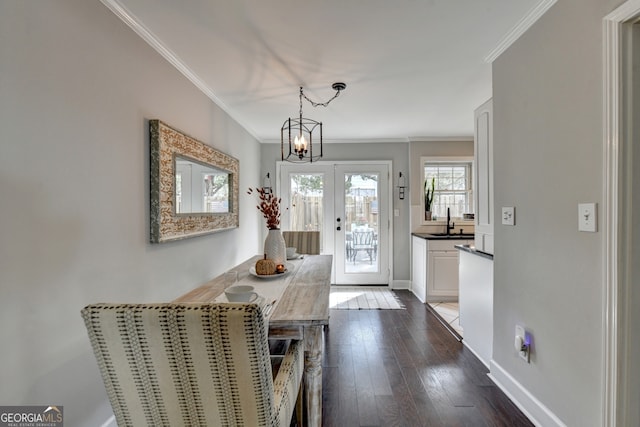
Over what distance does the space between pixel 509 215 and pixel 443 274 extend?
6.76 feet

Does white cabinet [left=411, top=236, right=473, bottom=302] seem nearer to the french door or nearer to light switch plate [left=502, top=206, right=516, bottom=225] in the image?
the french door

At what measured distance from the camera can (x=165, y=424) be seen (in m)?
0.94

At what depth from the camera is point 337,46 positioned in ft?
6.22

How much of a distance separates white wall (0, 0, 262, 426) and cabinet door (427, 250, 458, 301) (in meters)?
3.14

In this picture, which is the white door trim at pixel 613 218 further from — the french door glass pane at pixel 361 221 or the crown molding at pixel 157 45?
the french door glass pane at pixel 361 221

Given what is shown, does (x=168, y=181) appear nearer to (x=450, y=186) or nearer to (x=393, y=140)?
(x=393, y=140)

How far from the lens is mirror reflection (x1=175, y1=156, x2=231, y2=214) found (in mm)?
2082

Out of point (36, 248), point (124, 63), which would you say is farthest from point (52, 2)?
point (36, 248)

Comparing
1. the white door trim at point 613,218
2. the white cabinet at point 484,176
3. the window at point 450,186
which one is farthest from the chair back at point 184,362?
the window at point 450,186

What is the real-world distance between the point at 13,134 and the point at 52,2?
23.6 inches

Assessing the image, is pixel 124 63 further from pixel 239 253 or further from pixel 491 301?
pixel 491 301

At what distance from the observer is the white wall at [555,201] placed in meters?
1.27

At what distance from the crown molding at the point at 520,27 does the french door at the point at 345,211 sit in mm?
2490

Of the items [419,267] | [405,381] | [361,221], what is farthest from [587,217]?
[361,221]
